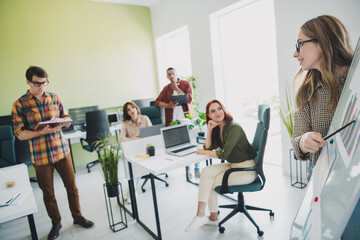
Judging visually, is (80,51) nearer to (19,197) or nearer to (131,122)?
(131,122)

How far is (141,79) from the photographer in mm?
6094

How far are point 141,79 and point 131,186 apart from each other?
12.7 ft

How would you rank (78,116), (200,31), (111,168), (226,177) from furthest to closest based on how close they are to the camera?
(78,116), (200,31), (111,168), (226,177)

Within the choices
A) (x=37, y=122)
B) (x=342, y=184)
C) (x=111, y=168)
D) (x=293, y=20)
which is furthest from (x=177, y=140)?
(x=342, y=184)

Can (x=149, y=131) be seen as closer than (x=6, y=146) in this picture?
Yes

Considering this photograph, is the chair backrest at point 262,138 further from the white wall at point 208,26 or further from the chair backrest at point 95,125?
the chair backrest at point 95,125

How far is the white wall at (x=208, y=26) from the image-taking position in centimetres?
262

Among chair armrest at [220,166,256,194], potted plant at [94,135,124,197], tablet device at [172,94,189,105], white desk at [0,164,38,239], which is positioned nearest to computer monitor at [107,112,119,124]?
tablet device at [172,94,189,105]

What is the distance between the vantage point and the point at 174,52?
6016mm

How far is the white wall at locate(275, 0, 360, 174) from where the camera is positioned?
2549 mm

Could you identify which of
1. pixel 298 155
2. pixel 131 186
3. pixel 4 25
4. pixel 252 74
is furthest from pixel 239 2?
pixel 4 25

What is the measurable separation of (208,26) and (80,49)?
2.82 meters

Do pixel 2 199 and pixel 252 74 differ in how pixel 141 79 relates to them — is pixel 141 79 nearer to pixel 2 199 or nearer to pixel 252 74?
pixel 252 74

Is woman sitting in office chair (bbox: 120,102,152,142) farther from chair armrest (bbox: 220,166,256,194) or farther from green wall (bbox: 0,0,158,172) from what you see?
green wall (bbox: 0,0,158,172)
